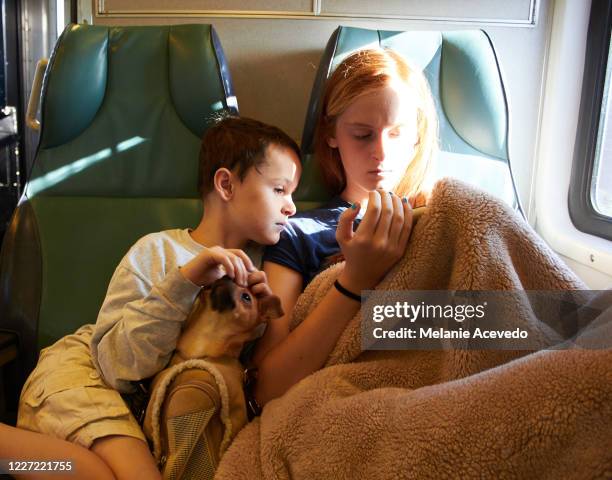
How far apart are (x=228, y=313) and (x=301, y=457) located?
29 cm

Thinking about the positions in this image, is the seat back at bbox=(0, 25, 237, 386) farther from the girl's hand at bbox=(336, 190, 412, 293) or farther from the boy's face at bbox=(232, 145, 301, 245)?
the girl's hand at bbox=(336, 190, 412, 293)

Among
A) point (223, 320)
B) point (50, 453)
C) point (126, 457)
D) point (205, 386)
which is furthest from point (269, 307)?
point (50, 453)

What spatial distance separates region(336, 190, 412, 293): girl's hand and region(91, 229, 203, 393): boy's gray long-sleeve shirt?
0.29 metres

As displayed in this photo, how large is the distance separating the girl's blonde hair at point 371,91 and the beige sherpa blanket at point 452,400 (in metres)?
0.47

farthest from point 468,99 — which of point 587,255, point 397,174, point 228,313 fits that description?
point 228,313

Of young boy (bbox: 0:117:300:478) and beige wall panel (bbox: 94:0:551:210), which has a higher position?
beige wall panel (bbox: 94:0:551:210)

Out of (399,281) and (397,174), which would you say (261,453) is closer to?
(399,281)

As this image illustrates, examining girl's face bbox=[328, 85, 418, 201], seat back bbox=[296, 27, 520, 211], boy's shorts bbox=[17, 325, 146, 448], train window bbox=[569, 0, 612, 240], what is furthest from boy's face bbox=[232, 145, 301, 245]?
train window bbox=[569, 0, 612, 240]

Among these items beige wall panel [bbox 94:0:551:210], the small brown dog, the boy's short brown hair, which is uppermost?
beige wall panel [bbox 94:0:551:210]

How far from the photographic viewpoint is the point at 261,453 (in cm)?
88

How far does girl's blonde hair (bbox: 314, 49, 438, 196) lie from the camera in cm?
136

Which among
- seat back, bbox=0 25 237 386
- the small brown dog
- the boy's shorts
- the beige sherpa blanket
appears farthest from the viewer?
seat back, bbox=0 25 237 386

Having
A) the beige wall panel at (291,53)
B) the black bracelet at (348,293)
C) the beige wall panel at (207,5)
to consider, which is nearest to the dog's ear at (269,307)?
the black bracelet at (348,293)

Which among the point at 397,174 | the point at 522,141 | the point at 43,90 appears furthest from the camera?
the point at 522,141
